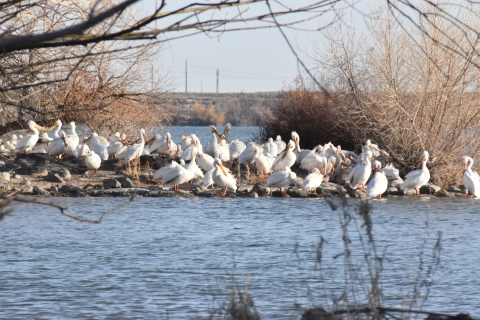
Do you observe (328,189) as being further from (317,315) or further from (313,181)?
(317,315)

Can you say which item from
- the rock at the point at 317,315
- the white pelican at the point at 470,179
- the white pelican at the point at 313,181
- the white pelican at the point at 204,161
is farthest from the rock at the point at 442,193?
the rock at the point at 317,315

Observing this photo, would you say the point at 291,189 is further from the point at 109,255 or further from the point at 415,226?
the point at 109,255

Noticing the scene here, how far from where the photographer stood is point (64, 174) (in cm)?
1830

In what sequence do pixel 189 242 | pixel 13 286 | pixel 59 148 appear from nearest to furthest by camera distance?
pixel 13 286, pixel 189 242, pixel 59 148

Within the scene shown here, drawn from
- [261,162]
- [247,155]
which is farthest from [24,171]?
[261,162]

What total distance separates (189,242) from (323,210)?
14.6ft

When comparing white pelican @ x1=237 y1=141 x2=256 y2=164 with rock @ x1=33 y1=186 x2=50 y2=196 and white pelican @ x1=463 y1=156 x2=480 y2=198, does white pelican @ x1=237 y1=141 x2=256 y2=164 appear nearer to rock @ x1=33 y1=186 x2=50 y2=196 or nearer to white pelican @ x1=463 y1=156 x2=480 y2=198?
white pelican @ x1=463 y1=156 x2=480 y2=198

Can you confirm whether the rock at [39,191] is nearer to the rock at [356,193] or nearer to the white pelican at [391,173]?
the rock at [356,193]

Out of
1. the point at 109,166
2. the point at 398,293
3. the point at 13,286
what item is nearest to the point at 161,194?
the point at 109,166

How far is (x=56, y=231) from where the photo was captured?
12844mm

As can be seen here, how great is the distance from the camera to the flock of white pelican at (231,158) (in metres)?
17.0

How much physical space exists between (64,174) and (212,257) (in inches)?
351

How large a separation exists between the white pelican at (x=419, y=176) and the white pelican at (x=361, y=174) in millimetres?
1032

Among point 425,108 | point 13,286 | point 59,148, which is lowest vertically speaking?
point 13,286
